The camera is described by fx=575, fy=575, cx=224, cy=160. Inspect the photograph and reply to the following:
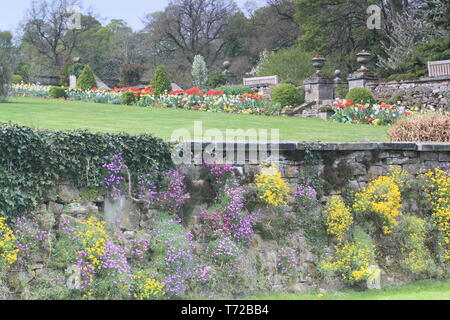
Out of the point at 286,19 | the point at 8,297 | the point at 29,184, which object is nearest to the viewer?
the point at 8,297

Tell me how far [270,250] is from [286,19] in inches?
1270

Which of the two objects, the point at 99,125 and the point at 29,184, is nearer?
the point at 29,184

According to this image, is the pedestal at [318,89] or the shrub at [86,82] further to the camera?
the shrub at [86,82]

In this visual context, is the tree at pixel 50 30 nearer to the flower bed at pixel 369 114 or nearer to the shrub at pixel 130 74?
the shrub at pixel 130 74

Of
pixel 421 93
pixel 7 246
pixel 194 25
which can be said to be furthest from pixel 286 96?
pixel 194 25

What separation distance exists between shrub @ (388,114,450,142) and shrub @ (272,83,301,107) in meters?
7.78

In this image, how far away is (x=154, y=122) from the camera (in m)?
11.1

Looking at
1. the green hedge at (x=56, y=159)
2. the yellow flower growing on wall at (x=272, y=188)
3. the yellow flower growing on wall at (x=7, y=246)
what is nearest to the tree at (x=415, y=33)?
the yellow flower growing on wall at (x=272, y=188)

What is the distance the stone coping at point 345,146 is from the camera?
7.03m

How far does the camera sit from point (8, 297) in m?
5.52

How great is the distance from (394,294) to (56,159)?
419cm

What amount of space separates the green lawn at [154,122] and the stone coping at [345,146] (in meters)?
1.43
